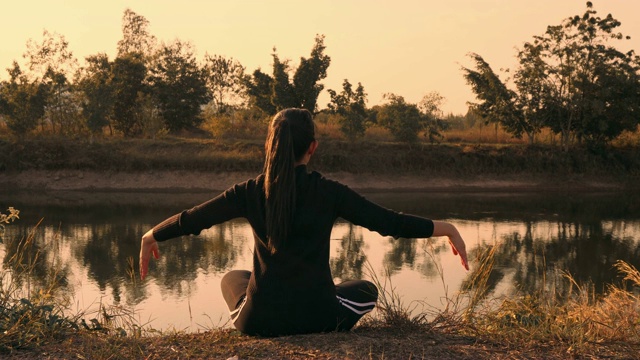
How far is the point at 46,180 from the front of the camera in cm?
2522

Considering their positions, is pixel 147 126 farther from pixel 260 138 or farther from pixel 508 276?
pixel 508 276

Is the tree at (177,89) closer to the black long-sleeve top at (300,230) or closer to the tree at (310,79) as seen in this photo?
the tree at (310,79)

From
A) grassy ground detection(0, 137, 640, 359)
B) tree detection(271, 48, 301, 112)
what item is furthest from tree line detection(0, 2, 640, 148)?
grassy ground detection(0, 137, 640, 359)

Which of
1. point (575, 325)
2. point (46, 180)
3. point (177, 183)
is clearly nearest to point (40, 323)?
point (575, 325)

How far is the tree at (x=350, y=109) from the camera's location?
28594 mm

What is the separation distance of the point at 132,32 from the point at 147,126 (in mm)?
10838

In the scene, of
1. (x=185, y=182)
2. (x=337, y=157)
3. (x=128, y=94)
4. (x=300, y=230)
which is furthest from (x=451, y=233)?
(x=128, y=94)

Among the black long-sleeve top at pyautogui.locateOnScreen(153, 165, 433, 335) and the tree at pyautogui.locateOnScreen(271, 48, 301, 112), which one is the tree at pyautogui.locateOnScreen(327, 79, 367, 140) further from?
the black long-sleeve top at pyautogui.locateOnScreen(153, 165, 433, 335)

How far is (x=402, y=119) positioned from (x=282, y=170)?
26781 millimetres

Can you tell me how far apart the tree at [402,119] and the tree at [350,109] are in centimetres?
160

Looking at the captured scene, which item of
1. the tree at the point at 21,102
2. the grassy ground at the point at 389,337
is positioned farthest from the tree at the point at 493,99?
the grassy ground at the point at 389,337

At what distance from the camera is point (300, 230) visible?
133 inches

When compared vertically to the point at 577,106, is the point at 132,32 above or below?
above

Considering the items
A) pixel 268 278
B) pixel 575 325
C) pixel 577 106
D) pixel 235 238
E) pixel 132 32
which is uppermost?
pixel 132 32
